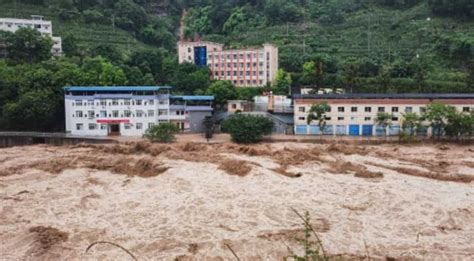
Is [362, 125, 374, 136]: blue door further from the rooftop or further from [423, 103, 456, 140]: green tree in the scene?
[423, 103, 456, 140]: green tree

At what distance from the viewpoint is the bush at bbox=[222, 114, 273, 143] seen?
32062 millimetres

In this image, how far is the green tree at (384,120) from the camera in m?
32.7

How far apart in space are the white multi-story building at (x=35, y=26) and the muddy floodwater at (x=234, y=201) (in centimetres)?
2599

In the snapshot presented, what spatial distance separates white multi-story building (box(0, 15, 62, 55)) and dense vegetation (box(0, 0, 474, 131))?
1.07 metres

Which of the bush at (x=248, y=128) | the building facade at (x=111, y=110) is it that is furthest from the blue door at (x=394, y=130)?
the building facade at (x=111, y=110)

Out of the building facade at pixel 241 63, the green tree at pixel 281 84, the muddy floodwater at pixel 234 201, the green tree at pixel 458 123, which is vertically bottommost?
the muddy floodwater at pixel 234 201

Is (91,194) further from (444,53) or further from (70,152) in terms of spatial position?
(444,53)

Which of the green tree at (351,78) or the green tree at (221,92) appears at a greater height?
the green tree at (351,78)

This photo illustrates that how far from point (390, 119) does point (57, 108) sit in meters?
25.5

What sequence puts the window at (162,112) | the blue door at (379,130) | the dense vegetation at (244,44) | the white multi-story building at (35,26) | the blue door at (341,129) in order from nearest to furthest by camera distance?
1. the blue door at (379,130)
2. the blue door at (341,129)
3. the window at (162,112)
4. the dense vegetation at (244,44)
5. the white multi-story building at (35,26)

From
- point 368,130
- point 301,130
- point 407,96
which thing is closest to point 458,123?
point 407,96

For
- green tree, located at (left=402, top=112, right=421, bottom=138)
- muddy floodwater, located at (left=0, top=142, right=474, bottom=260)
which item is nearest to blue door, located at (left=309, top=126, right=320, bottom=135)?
muddy floodwater, located at (left=0, top=142, right=474, bottom=260)

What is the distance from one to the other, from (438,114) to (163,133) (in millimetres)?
18853

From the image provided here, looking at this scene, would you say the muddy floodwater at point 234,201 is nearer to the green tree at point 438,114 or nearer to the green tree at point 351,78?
the green tree at point 438,114
